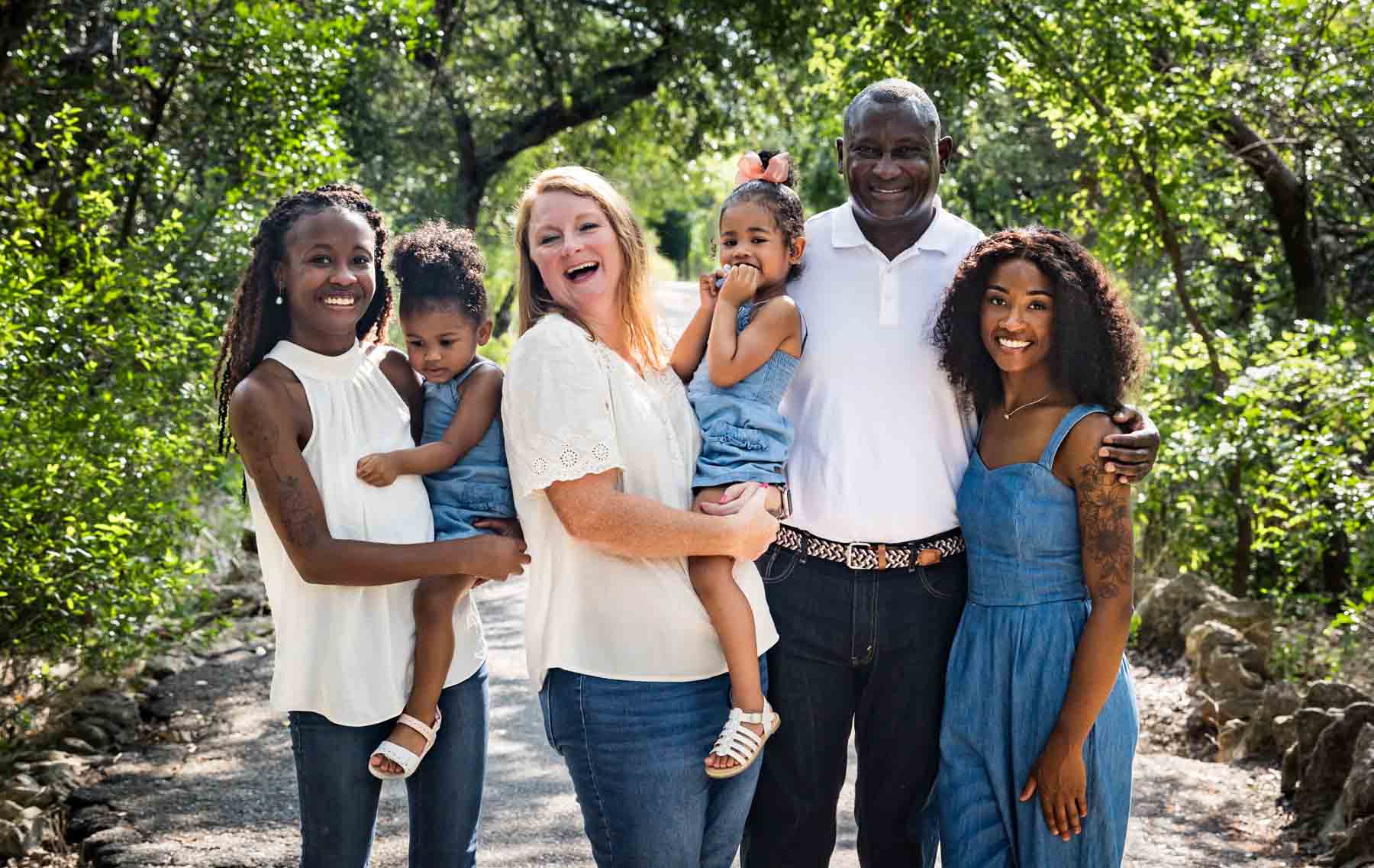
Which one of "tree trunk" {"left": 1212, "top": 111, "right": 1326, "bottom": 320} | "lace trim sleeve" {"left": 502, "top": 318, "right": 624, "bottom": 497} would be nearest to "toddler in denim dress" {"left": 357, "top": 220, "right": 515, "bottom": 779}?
"lace trim sleeve" {"left": 502, "top": 318, "right": 624, "bottom": 497}

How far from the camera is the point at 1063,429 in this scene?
2.76m

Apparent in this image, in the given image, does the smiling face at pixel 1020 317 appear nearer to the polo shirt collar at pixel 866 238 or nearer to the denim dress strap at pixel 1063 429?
the denim dress strap at pixel 1063 429

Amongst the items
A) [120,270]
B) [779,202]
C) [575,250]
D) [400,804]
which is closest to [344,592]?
[575,250]

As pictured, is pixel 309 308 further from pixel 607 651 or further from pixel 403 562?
pixel 607 651

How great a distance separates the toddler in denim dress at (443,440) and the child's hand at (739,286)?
53 centimetres

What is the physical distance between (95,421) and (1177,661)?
557cm

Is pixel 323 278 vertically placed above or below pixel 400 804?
above

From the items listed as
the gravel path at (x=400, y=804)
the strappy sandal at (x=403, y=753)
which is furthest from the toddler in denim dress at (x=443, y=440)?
the gravel path at (x=400, y=804)

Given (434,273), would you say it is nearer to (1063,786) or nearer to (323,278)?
(323,278)

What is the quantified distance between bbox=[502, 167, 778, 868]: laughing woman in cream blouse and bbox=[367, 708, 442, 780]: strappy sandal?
0.24 metres

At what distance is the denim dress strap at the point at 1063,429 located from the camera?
2758 mm

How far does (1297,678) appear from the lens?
6.50 metres

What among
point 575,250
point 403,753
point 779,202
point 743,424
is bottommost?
point 403,753

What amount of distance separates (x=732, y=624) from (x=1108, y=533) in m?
0.81
